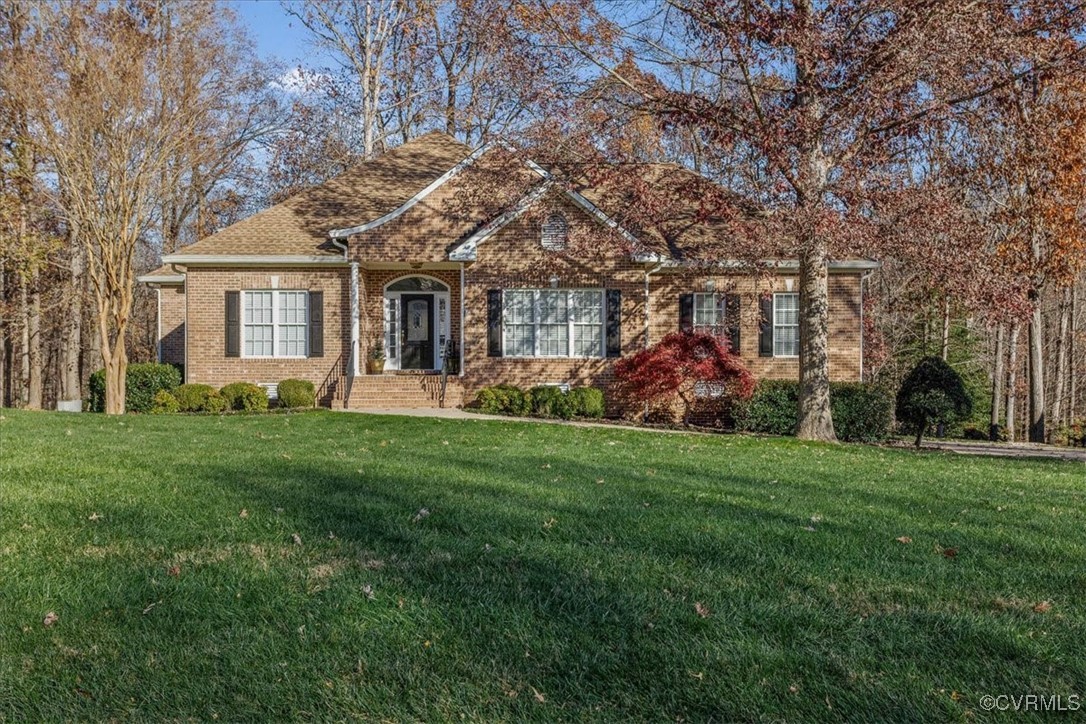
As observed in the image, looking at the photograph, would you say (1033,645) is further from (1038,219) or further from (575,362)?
(1038,219)

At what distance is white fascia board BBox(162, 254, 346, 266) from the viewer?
1767 cm

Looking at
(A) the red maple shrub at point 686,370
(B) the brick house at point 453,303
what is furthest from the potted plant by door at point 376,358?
(A) the red maple shrub at point 686,370

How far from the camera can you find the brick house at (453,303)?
17297 mm

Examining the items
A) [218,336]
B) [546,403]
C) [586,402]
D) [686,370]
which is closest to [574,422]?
[586,402]

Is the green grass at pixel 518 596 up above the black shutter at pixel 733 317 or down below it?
below

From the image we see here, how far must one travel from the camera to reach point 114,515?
494 cm

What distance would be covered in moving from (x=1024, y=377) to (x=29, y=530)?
95.5 ft

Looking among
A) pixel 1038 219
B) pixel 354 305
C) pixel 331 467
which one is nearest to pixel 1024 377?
pixel 1038 219

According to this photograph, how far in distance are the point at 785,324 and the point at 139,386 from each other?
14.8 meters

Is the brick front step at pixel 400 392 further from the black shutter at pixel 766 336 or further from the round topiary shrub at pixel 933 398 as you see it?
the round topiary shrub at pixel 933 398

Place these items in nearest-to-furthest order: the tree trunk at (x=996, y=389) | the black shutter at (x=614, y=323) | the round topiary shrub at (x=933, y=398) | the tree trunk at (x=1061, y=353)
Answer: the round topiary shrub at (x=933, y=398) → the black shutter at (x=614, y=323) → the tree trunk at (x=996, y=389) → the tree trunk at (x=1061, y=353)

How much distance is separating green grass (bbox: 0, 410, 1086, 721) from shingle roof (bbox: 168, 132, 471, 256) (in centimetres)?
1208

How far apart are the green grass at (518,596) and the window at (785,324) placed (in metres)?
11.7

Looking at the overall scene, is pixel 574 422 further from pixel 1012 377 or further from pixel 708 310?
pixel 1012 377
